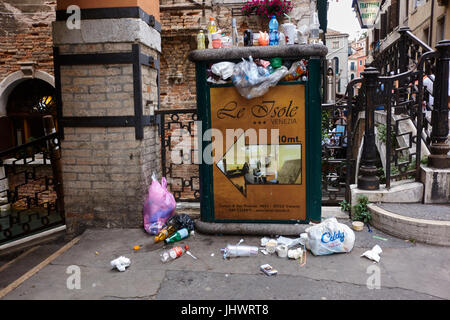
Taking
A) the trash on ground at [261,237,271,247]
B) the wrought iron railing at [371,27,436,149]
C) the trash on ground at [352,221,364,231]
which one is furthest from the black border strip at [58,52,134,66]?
the wrought iron railing at [371,27,436,149]

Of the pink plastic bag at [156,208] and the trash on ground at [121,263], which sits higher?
the pink plastic bag at [156,208]

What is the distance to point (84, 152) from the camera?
431 centimetres

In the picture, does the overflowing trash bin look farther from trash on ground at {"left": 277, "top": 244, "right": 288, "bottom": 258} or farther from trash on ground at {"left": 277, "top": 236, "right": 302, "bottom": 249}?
trash on ground at {"left": 277, "top": 244, "right": 288, "bottom": 258}

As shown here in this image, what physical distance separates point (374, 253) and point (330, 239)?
0.46 metres

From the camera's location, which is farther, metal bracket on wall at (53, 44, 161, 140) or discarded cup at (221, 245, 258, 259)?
metal bracket on wall at (53, 44, 161, 140)

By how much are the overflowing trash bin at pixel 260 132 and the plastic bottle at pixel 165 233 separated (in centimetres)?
48

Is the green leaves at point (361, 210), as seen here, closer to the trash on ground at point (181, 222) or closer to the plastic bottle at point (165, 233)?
the trash on ground at point (181, 222)

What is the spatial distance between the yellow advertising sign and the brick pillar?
1.01 meters

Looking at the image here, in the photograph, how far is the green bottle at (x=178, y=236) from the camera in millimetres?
3942

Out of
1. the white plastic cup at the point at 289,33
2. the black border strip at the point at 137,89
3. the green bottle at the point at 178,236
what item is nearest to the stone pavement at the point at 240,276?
the green bottle at the point at 178,236

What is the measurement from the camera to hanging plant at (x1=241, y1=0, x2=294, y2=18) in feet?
34.2

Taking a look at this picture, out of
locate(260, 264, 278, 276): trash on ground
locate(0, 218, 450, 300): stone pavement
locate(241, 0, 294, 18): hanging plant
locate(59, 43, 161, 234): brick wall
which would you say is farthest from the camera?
locate(241, 0, 294, 18): hanging plant
